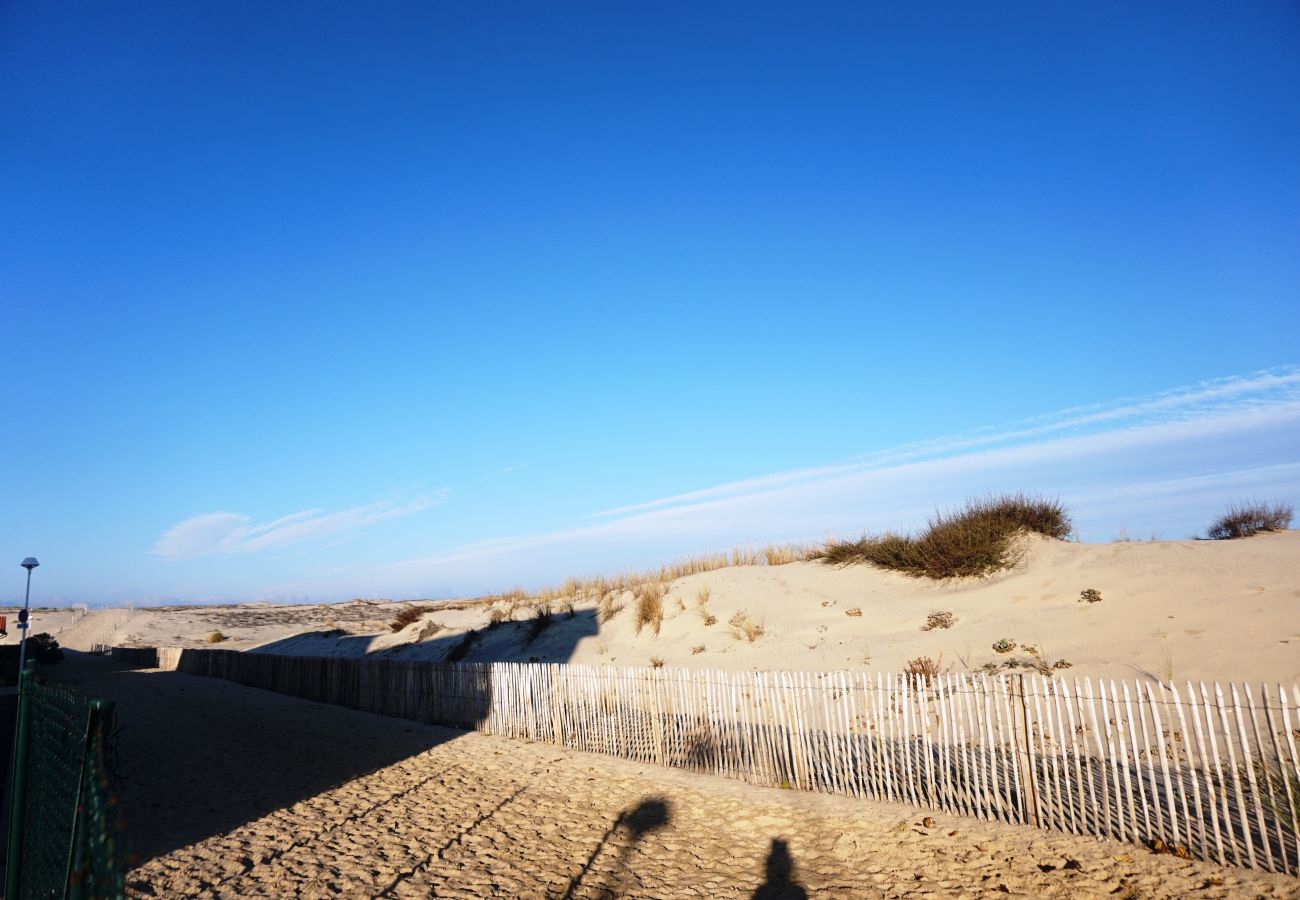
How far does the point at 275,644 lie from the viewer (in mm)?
43875

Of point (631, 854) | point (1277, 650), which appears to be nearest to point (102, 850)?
point (631, 854)

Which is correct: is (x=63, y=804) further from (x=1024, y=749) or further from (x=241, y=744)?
(x=241, y=744)

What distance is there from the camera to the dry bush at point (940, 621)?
17781mm

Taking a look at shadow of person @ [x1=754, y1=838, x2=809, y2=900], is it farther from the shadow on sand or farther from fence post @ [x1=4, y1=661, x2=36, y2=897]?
fence post @ [x1=4, y1=661, x2=36, y2=897]

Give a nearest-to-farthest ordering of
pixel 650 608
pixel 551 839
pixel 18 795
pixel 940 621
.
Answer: pixel 18 795, pixel 551 839, pixel 940 621, pixel 650 608

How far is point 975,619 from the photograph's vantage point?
1777 centimetres

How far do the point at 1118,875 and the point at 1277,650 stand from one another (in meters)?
8.73

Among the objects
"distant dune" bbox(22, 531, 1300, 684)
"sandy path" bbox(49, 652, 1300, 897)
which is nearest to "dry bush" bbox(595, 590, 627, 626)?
"distant dune" bbox(22, 531, 1300, 684)

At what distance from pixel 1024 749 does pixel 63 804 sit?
753 centimetres

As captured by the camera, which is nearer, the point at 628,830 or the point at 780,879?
the point at 780,879

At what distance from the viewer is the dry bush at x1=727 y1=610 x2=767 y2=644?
809 inches

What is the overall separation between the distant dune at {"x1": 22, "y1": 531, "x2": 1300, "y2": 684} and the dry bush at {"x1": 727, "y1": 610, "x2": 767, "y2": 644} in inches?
2.5

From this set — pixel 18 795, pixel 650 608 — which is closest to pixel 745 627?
pixel 650 608

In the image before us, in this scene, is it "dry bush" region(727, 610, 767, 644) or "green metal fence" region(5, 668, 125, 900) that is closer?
"green metal fence" region(5, 668, 125, 900)
